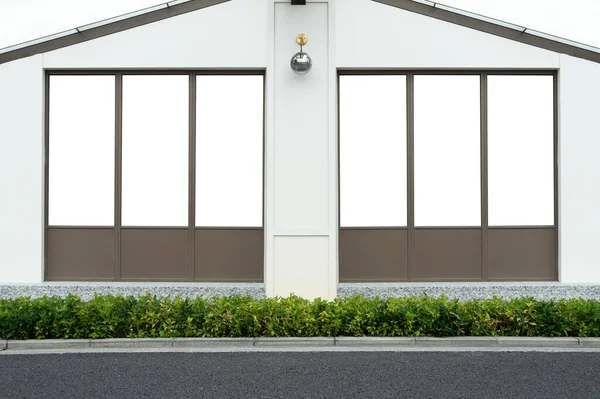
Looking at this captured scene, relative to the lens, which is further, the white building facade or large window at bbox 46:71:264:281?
large window at bbox 46:71:264:281

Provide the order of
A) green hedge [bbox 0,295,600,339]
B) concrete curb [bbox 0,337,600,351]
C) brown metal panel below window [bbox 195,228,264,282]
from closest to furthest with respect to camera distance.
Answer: concrete curb [bbox 0,337,600,351] → green hedge [bbox 0,295,600,339] → brown metal panel below window [bbox 195,228,264,282]

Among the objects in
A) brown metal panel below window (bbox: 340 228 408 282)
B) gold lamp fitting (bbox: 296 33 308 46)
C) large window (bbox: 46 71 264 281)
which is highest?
gold lamp fitting (bbox: 296 33 308 46)

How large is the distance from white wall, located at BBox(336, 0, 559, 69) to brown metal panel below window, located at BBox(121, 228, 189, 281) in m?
4.24

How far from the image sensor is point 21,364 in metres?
7.57

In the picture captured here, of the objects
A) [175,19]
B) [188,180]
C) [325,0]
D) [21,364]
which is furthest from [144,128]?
[21,364]

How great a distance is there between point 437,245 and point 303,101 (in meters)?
3.48

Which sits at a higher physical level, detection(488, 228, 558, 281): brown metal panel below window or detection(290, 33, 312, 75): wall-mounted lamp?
detection(290, 33, 312, 75): wall-mounted lamp

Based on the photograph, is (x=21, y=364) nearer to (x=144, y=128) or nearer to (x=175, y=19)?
(x=144, y=128)

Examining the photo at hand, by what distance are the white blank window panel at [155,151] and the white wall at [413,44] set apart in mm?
3053

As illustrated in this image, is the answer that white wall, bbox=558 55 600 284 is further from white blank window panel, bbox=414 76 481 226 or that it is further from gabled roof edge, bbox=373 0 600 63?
white blank window panel, bbox=414 76 481 226

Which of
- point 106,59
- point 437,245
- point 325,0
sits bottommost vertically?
point 437,245

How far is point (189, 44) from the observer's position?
11.3m

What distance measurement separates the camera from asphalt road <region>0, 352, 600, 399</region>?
6518 millimetres

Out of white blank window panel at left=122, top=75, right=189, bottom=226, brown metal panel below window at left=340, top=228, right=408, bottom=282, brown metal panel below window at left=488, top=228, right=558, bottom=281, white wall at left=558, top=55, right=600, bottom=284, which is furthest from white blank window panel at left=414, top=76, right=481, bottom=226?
white blank window panel at left=122, top=75, right=189, bottom=226
